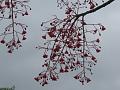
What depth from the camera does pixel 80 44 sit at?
12.5 meters

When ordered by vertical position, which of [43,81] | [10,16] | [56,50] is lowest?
[43,81]

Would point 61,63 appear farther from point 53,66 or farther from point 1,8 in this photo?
point 1,8

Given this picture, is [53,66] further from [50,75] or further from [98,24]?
[98,24]

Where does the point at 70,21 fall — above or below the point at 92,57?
above

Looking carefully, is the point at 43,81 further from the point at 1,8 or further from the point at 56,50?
the point at 1,8

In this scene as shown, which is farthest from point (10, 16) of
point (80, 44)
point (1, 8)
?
point (80, 44)

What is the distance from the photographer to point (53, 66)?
12188 millimetres

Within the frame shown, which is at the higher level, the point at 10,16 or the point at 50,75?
the point at 10,16

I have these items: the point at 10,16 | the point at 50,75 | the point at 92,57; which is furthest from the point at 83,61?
the point at 10,16

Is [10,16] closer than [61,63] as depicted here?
Yes

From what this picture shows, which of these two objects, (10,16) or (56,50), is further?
(56,50)

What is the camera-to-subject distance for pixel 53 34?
11984 mm

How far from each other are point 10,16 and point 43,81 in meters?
1.86

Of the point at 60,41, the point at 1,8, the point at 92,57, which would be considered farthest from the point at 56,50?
the point at 1,8
